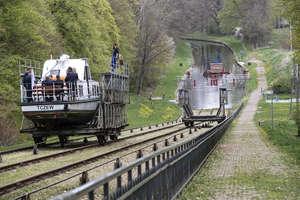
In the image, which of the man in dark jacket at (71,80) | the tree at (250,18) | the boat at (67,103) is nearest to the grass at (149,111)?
the boat at (67,103)

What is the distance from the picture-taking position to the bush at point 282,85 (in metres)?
84.2

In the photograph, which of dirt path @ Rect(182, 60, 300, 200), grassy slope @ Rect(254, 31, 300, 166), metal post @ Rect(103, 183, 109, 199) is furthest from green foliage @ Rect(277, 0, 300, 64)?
metal post @ Rect(103, 183, 109, 199)

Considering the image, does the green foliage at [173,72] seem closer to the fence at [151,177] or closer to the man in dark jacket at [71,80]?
the man in dark jacket at [71,80]

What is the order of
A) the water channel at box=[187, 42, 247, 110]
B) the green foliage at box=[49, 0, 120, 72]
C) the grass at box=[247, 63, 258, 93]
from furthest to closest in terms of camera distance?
the grass at box=[247, 63, 258, 93]
the water channel at box=[187, 42, 247, 110]
the green foliage at box=[49, 0, 120, 72]

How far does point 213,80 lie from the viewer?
8425 centimetres

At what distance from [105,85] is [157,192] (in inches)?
577

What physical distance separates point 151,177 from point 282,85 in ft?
266

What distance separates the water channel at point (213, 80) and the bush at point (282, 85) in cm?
707

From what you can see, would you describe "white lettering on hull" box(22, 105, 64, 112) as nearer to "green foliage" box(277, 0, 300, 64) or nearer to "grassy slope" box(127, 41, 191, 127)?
"green foliage" box(277, 0, 300, 64)

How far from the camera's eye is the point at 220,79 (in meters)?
84.1

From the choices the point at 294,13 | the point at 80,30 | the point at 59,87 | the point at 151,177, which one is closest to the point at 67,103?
the point at 59,87

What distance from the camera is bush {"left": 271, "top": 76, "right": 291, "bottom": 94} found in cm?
8422

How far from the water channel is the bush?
707 centimetres

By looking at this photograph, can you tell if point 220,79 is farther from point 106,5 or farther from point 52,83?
point 52,83
